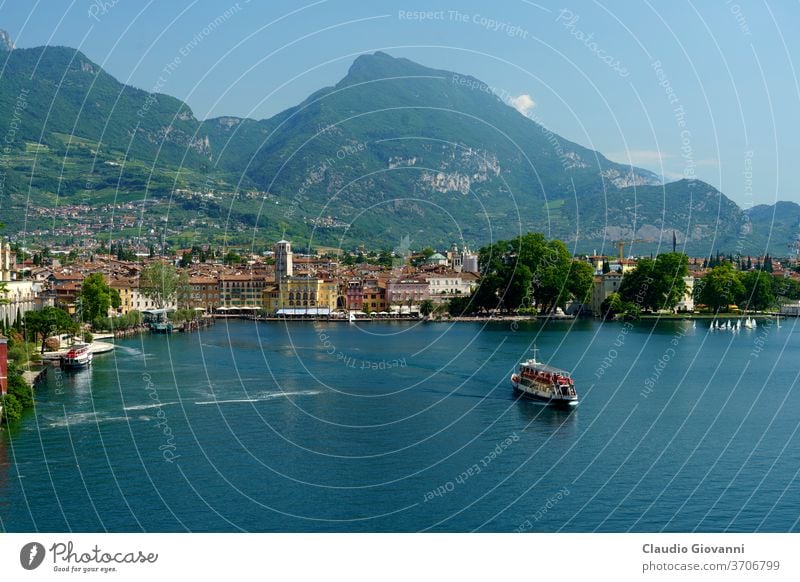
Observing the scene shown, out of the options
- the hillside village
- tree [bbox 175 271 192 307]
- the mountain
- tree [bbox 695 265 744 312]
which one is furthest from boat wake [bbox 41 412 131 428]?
the mountain

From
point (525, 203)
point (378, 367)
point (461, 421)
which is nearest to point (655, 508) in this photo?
point (461, 421)

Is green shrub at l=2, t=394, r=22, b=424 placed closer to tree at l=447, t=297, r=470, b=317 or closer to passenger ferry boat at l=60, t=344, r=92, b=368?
passenger ferry boat at l=60, t=344, r=92, b=368

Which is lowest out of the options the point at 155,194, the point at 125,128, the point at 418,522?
the point at 418,522

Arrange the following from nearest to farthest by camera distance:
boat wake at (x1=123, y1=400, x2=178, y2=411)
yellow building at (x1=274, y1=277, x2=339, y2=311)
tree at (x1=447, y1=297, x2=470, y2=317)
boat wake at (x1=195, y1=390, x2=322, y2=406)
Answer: boat wake at (x1=123, y1=400, x2=178, y2=411) < boat wake at (x1=195, y1=390, x2=322, y2=406) < tree at (x1=447, y1=297, x2=470, y2=317) < yellow building at (x1=274, y1=277, x2=339, y2=311)

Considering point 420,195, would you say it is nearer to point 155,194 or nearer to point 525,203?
point 525,203

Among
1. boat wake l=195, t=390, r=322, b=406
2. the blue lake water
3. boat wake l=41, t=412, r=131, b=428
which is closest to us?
the blue lake water

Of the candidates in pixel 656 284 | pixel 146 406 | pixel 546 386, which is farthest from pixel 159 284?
pixel 546 386
